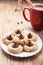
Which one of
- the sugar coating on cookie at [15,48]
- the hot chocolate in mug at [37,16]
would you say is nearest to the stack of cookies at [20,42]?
the sugar coating on cookie at [15,48]

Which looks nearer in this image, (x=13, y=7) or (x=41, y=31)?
(x=41, y=31)

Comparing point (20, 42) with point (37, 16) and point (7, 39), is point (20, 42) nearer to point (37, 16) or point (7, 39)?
point (7, 39)

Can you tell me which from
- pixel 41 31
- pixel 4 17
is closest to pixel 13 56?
pixel 41 31

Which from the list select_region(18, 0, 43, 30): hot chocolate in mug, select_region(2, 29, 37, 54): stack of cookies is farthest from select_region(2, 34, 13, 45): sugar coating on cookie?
select_region(18, 0, 43, 30): hot chocolate in mug

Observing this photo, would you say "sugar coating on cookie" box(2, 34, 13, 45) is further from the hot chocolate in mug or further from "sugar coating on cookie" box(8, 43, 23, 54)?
the hot chocolate in mug

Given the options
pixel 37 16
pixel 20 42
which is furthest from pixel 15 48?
pixel 37 16

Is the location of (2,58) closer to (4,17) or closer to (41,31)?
(41,31)
